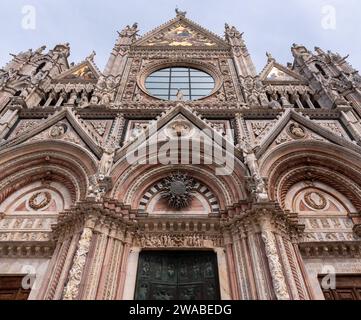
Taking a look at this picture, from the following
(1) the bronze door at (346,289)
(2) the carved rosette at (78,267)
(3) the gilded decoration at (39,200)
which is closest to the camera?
(2) the carved rosette at (78,267)

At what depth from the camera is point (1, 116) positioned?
11.8m

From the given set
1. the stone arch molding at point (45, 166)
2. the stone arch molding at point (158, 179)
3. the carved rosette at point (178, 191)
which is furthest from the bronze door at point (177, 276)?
the stone arch molding at point (45, 166)

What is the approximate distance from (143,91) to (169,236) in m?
7.79

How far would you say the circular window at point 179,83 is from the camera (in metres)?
14.8

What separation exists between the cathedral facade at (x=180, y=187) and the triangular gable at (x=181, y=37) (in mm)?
4230

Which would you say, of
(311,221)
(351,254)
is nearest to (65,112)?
(311,221)

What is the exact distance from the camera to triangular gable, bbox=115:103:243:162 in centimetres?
1016

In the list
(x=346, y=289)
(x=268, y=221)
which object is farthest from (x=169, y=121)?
(x=346, y=289)

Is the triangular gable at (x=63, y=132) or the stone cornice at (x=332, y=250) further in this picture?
the triangular gable at (x=63, y=132)

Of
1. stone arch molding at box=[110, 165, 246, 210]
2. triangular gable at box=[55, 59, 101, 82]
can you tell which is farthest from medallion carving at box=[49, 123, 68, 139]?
triangular gable at box=[55, 59, 101, 82]

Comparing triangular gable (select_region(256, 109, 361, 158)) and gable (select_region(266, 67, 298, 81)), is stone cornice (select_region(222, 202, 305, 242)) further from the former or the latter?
gable (select_region(266, 67, 298, 81))

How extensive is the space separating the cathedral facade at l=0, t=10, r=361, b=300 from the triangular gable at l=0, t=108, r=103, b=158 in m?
0.05

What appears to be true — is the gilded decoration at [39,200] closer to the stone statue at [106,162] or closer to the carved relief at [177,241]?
the stone statue at [106,162]

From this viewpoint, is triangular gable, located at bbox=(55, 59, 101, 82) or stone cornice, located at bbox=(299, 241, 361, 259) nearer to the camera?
stone cornice, located at bbox=(299, 241, 361, 259)
